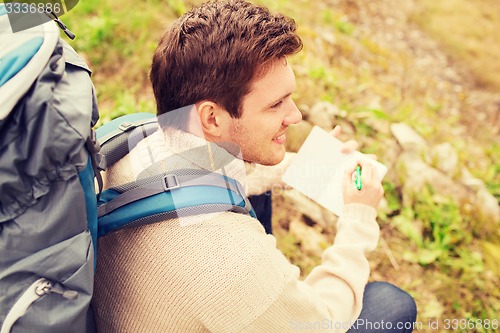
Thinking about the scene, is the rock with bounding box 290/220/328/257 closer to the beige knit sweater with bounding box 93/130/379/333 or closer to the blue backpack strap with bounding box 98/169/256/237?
the beige knit sweater with bounding box 93/130/379/333

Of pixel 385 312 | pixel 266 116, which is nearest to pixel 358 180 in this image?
pixel 266 116

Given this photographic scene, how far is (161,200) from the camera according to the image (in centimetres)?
159

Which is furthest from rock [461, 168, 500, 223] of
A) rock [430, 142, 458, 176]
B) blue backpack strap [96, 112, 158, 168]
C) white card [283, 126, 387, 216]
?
blue backpack strap [96, 112, 158, 168]

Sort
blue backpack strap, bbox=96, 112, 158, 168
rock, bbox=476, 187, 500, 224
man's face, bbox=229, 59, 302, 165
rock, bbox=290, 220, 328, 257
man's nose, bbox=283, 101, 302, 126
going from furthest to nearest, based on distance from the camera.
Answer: rock, bbox=476, 187, 500, 224
rock, bbox=290, 220, 328, 257
man's nose, bbox=283, 101, 302, 126
man's face, bbox=229, 59, 302, 165
blue backpack strap, bbox=96, 112, 158, 168

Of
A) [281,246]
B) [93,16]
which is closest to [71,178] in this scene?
[281,246]

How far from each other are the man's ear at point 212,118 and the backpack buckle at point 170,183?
20.1 inches

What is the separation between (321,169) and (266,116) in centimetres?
68

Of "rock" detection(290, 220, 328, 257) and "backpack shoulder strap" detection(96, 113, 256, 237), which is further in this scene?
"rock" detection(290, 220, 328, 257)

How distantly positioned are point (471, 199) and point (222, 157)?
296 cm

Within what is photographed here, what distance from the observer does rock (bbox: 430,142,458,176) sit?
13.7 feet

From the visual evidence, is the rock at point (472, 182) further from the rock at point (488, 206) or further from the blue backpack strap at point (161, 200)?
the blue backpack strap at point (161, 200)

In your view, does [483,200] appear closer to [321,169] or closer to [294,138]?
[294,138]

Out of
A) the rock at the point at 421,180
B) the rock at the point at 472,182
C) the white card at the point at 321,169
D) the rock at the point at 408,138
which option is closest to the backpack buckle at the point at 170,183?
the white card at the point at 321,169

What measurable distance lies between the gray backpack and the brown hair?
66 centimetres
